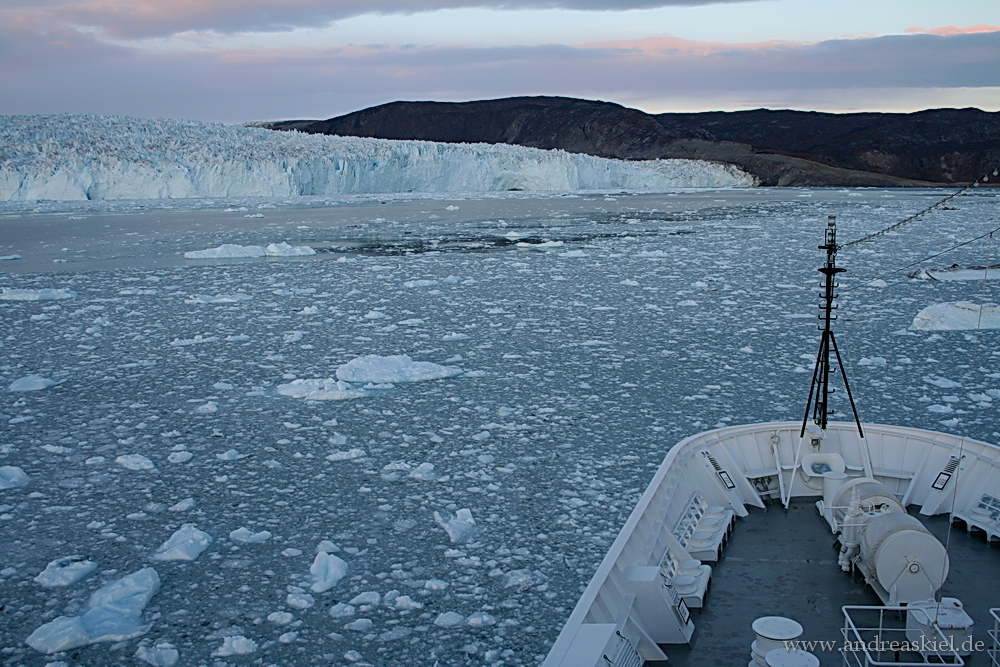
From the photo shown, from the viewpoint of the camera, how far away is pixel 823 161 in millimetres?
57125

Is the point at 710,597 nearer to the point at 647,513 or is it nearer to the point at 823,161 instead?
the point at 647,513

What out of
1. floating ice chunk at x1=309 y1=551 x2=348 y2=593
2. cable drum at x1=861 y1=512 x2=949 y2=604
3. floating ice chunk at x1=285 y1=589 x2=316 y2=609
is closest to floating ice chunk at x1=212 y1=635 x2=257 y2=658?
floating ice chunk at x1=285 y1=589 x2=316 y2=609

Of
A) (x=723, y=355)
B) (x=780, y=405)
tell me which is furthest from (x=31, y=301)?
(x=780, y=405)

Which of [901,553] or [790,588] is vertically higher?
[901,553]

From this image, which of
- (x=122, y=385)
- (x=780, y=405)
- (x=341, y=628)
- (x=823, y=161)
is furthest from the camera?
(x=823, y=161)

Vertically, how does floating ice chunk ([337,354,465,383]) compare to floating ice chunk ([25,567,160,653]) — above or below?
above

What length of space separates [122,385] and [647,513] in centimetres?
352

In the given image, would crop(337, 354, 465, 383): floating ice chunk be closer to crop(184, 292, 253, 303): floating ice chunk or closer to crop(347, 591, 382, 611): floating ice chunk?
crop(347, 591, 382, 611): floating ice chunk

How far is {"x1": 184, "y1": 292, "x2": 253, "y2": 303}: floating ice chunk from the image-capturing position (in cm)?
799

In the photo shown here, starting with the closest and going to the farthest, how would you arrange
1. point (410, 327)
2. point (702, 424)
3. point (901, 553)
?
1. point (901, 553)
2. point (702, 424)
3. point (410, 327)

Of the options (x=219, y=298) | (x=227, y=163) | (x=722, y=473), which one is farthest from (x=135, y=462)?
(x=227, y=163)

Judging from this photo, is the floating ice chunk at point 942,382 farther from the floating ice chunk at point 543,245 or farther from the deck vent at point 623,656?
the floating ice chunk at point 543,245

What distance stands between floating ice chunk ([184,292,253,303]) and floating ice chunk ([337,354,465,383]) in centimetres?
336

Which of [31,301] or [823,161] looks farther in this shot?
[823,161]
